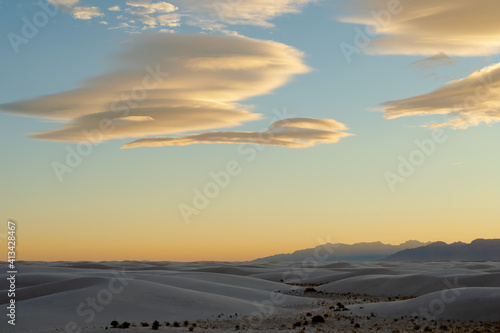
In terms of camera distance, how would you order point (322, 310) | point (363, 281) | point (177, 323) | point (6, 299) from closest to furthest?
1. point (177, 323)
2. point (322, 310)
3. point (6, 299)
4. point (363, 281)

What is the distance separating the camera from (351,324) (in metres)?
26.5

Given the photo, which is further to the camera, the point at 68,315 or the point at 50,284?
the point at 50,284

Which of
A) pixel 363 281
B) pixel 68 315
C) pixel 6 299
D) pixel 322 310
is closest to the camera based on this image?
pixel 68 315

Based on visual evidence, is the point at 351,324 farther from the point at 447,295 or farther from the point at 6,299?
the point at 6,299

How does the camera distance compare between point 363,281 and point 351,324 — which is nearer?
point 351,324

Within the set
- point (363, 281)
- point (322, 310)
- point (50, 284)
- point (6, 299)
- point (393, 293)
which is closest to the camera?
point (322, 310)

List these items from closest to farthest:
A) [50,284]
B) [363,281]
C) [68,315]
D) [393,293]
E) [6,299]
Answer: [68,315], [6,299], [50,284], [393,293], [363,281]

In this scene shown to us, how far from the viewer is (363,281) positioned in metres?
49.8

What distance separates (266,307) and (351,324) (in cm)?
774

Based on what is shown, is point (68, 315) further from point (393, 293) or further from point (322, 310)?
point (393, 293)

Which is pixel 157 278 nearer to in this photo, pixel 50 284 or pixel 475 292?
pixel 50 284

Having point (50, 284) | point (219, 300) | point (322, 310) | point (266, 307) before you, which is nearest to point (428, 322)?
point (322, 310)

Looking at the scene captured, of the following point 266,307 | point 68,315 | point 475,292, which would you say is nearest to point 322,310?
point 266,307

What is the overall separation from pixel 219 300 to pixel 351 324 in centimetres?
987
